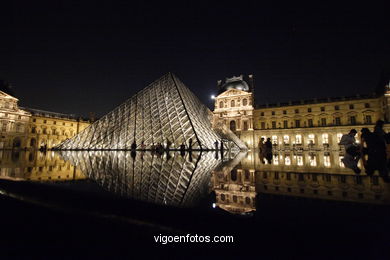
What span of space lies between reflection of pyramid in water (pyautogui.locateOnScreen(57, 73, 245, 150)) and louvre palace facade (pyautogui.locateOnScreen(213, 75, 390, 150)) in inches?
862

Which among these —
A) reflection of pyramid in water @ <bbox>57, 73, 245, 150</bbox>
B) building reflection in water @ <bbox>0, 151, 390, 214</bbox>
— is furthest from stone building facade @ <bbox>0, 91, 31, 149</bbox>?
building reflection in water @ <bbox>0, 151, 390, 214</bbox>

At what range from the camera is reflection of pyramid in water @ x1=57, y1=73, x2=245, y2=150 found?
50.5 ft

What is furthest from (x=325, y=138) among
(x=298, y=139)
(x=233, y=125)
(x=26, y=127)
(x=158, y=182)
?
(x=26, y=127)

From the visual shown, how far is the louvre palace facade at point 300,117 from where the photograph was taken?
111 feet

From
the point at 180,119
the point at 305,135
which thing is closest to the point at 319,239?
the point at 180,119

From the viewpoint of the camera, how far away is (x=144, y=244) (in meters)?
1.19

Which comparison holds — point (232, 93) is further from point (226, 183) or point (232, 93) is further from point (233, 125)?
point (226, 183)

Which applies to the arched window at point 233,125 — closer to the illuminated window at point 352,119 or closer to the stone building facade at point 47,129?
the illuminated window at point 352,119

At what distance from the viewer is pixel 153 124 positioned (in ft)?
54.4

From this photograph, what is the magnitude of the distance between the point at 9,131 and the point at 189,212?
167ft

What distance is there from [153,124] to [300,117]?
1266 inches

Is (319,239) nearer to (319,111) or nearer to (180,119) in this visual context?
(180,119)

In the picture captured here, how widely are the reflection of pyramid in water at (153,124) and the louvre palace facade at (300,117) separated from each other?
71.8 feet

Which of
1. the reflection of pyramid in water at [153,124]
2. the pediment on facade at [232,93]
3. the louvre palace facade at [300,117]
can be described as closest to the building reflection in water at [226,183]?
the reflection of pyramid in water at [153,124]
